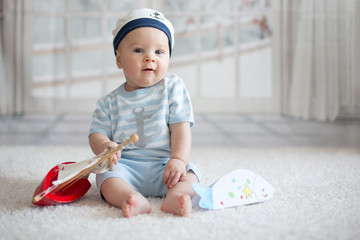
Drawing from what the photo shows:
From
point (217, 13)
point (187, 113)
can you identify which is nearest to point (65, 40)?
point (217, 13)

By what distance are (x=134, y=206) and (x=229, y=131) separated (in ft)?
4.45

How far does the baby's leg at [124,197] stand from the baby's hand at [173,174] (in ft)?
0.28

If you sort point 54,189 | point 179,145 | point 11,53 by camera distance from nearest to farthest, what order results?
point 54,189 → point 179,145 → point 11,53

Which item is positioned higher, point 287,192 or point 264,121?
point 264,121

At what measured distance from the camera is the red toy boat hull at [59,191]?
807 millimetres

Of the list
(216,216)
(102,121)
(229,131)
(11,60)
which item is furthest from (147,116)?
(11,60)

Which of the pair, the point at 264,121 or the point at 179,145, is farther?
the point at 264,121

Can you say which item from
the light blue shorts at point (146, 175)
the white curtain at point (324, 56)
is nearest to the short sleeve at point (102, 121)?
the light blue shorts at point (146, 175)

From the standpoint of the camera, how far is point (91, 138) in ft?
3.19

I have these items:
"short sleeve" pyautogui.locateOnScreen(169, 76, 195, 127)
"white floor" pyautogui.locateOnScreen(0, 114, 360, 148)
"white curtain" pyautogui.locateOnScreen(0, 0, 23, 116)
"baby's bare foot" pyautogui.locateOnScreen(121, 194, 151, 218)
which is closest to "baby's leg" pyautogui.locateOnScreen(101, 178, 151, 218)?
"baby's bare foot" pyautogui.locateOnScreen(121, 194, 151, 218)

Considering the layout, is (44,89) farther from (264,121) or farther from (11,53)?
(264,121)

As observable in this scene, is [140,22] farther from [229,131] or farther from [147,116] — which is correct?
[229,131]

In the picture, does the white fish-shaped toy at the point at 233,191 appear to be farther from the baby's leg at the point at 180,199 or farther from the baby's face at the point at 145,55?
the baby's face at the point at 145,55

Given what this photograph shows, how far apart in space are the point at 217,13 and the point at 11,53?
3.81 ft
